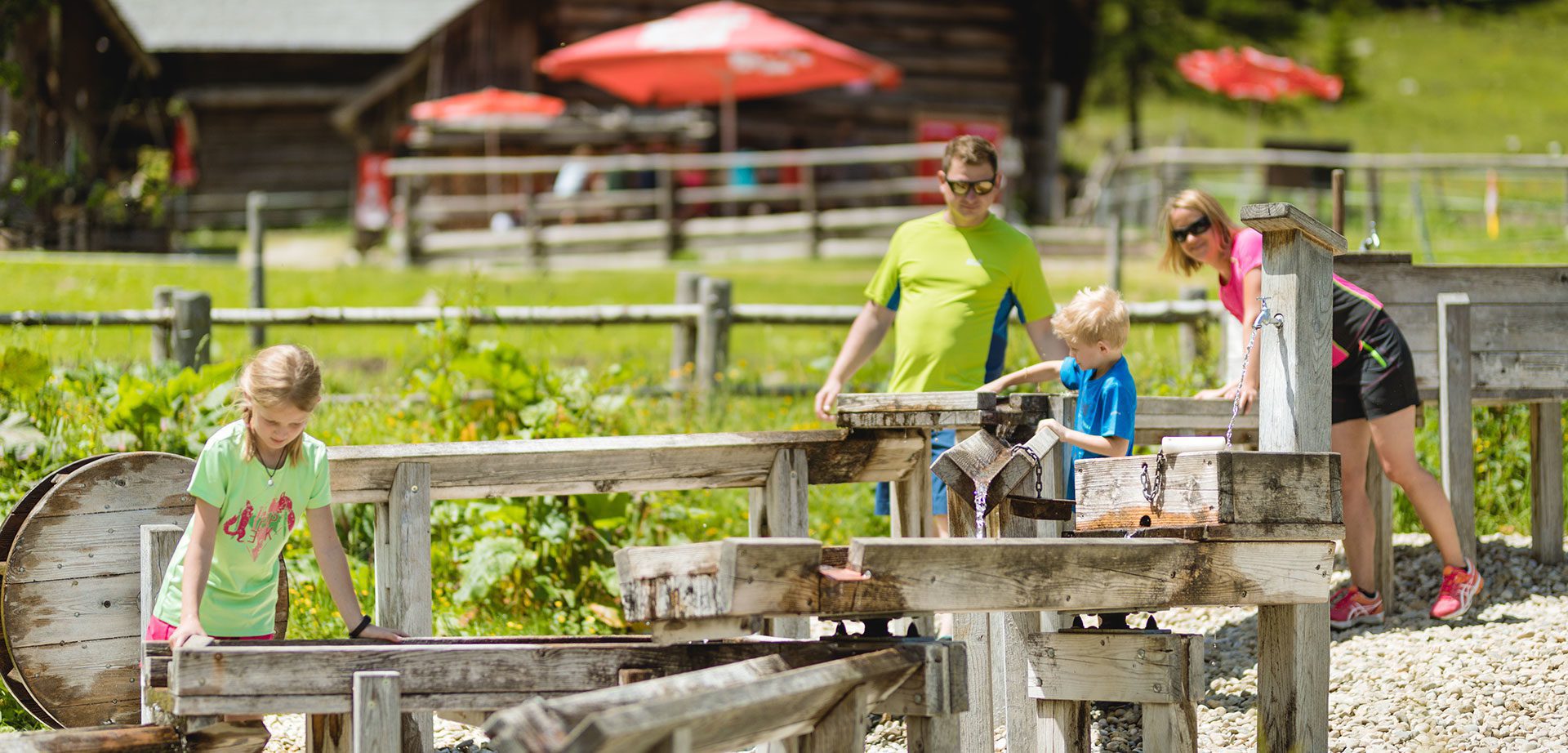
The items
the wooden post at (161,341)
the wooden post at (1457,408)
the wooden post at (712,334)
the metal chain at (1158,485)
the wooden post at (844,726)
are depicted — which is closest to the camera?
the wooden post at (844,726)

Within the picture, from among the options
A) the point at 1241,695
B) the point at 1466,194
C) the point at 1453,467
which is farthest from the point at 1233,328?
the point at 1466,194

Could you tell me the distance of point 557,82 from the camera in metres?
18.7

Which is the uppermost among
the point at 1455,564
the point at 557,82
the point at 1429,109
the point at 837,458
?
the point at 1429,109

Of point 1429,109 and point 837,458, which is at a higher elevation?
point 1429,109

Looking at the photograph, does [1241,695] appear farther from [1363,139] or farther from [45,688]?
[1363,139]

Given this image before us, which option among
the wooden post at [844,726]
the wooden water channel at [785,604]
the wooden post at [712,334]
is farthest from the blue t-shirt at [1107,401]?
the wooden post at [712,334]

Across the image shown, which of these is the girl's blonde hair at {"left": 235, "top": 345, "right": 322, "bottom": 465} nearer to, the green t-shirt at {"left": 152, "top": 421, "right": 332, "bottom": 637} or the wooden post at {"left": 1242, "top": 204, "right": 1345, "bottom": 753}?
the green t-shirt at {"left": 152, "top": 421, "right": 332, "bottom": 637}

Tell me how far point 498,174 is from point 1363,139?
27910 millimetres

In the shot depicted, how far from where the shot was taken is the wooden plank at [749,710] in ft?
7.85

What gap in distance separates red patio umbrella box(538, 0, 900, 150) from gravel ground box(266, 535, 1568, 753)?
417 inches

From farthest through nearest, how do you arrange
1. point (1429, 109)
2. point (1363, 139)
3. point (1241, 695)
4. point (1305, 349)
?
1. point (1429, 109)
2. point (1363, 139)
3. point (1241, 695)
4. point (1305, 349)

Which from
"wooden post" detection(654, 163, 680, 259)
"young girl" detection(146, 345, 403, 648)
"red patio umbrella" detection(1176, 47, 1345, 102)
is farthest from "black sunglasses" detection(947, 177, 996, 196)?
"red patio umbrella" detection(1176, 47, 1345, 102)

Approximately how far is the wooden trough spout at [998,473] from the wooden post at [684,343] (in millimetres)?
3894

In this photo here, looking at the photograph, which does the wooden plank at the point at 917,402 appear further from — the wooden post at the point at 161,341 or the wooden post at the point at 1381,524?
the wooden post at the point at 161,341
